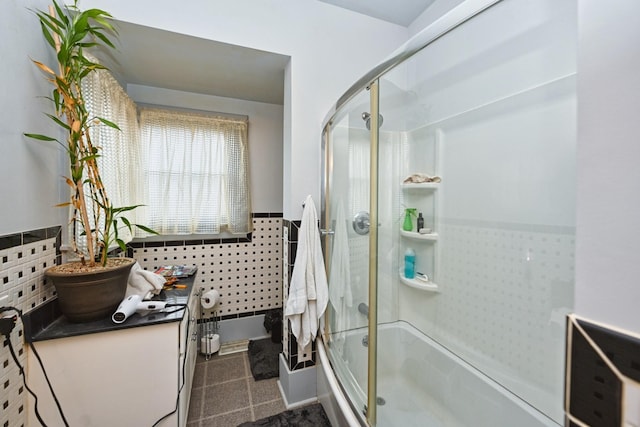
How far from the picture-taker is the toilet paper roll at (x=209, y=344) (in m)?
1.99

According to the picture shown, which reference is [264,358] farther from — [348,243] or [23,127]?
[23,127]

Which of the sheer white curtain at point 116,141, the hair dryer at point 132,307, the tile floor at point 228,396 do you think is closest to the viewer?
the hair dryer at point 132,307

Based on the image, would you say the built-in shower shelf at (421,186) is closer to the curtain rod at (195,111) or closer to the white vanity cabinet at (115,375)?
the white vanity cabinet at (115,375)

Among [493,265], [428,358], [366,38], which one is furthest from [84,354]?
[366,38]

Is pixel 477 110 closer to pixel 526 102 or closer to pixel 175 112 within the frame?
pixel 526 102

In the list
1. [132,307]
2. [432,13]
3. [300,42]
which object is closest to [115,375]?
[132,307]

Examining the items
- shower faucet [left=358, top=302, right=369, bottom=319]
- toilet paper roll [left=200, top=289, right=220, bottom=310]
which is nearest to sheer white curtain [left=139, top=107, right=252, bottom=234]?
toilet paper roll [left=200, top=289, right=220, bottom=310]

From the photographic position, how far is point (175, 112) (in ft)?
6.58

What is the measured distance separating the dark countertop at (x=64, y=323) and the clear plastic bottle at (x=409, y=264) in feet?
4.11

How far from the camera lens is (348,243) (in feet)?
4.76

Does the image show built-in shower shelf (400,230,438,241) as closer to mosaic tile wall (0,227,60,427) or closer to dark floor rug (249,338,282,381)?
dark floor rug (249,338,282,381)

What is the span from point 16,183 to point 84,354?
2.31 feet

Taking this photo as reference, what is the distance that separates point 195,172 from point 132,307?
1271mm

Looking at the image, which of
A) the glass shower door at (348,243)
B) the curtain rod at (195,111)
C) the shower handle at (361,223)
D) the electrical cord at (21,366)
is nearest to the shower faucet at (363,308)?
the glass shower door at (348,243)
